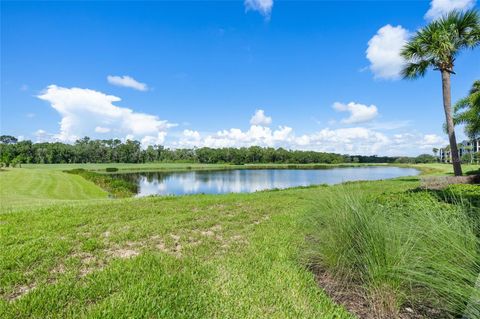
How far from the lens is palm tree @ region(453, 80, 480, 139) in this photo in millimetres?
16416

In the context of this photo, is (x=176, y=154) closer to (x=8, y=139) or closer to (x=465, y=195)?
(x=8, y=139)

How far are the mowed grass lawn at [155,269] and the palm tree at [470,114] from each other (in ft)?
59.8

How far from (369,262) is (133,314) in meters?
2.41

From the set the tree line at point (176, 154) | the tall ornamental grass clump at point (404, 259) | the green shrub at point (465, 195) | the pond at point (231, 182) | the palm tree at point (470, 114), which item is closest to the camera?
the tall ornamental grass clump at point (404, 259)

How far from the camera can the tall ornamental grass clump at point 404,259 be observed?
2059 millimetres

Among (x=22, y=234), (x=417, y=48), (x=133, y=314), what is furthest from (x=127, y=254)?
(x=417, y=48)

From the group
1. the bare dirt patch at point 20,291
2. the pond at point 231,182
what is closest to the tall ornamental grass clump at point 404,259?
the bare dirt patch at point 20,291

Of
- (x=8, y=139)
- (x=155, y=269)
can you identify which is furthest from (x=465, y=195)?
(x=8, y=139)

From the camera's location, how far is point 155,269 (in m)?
3.27

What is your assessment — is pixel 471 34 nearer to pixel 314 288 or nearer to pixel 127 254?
pixel 314 288

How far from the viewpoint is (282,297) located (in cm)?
267

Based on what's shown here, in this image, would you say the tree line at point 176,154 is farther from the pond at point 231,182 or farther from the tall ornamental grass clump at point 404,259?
the tall ornamental grass clump at point 404,259

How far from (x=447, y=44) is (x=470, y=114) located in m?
9.22

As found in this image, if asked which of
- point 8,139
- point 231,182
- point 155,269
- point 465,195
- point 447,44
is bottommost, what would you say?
point 231,182
